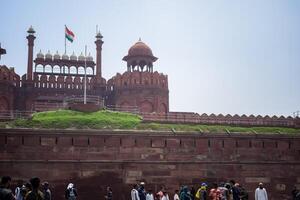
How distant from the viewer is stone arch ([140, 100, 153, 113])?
92.7ft

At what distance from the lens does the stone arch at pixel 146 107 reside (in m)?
28.2

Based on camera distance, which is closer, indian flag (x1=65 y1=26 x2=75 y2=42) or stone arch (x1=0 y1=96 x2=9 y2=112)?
indian flag (x1=65 y1=26 x2=75 y2=42)

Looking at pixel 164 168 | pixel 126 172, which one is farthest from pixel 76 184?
pixel 164 168

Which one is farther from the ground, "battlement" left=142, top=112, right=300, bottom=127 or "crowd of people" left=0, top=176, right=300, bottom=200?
"battlement" left=142, top=112, right=300, bottom=127

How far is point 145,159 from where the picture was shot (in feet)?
65.9

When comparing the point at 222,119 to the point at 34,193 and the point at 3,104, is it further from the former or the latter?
the point at 34,193

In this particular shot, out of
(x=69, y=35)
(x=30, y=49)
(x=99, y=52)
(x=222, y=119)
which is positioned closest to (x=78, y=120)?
(x=69, y=35)

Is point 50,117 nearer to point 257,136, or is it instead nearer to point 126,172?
point 126,172

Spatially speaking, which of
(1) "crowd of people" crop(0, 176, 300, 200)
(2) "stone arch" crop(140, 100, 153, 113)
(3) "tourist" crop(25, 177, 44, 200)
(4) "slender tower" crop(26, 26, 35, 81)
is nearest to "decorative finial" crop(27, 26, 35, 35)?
(4) "slender tower" crop(26, 26, 35, 81)

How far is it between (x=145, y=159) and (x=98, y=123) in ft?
8.44

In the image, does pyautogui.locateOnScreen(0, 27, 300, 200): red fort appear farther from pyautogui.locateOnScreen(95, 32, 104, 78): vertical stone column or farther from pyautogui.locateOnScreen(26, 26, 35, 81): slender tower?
pyautogui.locateOnScreen(95, 32, 104, 78): vertical stone column

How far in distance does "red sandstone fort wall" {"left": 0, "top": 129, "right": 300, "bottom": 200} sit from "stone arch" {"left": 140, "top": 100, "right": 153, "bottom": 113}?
7482 mm

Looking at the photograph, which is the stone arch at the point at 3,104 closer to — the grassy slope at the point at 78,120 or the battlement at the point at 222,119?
the grassy slope at the point at 78,120

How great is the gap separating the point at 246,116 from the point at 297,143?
10.2 ft
